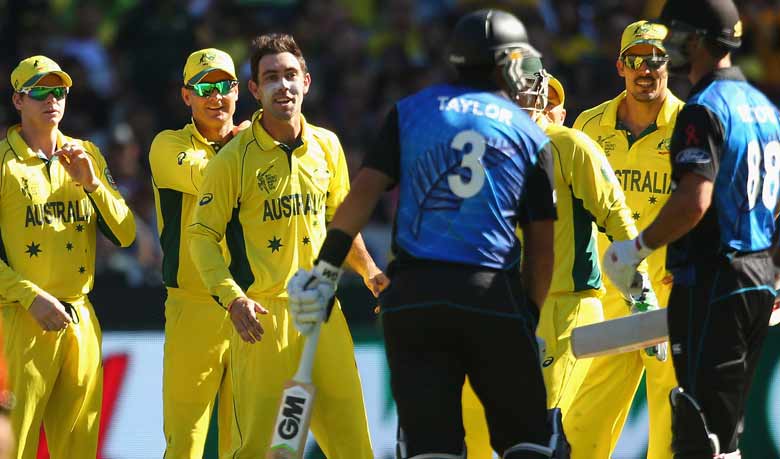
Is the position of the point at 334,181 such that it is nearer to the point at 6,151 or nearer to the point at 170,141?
the point at 170,141

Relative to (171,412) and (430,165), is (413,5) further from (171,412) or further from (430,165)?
(430,165)

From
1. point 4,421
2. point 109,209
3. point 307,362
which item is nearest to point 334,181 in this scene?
point 109,209

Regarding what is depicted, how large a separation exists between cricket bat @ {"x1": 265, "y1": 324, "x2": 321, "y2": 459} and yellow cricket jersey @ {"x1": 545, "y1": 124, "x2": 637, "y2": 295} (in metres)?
1.93

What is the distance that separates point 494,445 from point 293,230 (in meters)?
1.99

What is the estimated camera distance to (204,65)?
8.48m

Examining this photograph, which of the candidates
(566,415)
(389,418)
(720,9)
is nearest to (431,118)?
(720,9)

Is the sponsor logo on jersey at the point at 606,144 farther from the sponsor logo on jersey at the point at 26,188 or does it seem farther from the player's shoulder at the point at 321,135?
the sponsor logo on jersey at the point at 26,188

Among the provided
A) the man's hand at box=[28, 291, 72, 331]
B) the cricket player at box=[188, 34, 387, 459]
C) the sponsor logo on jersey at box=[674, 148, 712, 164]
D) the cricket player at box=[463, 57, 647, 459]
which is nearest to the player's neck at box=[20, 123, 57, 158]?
the man's hand at box=[28, 291, 72, 331]

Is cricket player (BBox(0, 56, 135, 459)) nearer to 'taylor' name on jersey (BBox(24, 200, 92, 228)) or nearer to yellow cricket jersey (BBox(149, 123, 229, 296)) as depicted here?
'taylor' name on jersey (BBox(24, 200, 92, 228))

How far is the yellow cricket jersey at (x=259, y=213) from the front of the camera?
A: 7465 millimetres

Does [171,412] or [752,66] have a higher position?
[752,66]

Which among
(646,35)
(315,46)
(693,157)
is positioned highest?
(646,35)

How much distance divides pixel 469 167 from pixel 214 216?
2080mm

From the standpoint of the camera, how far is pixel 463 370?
19.4 ft
